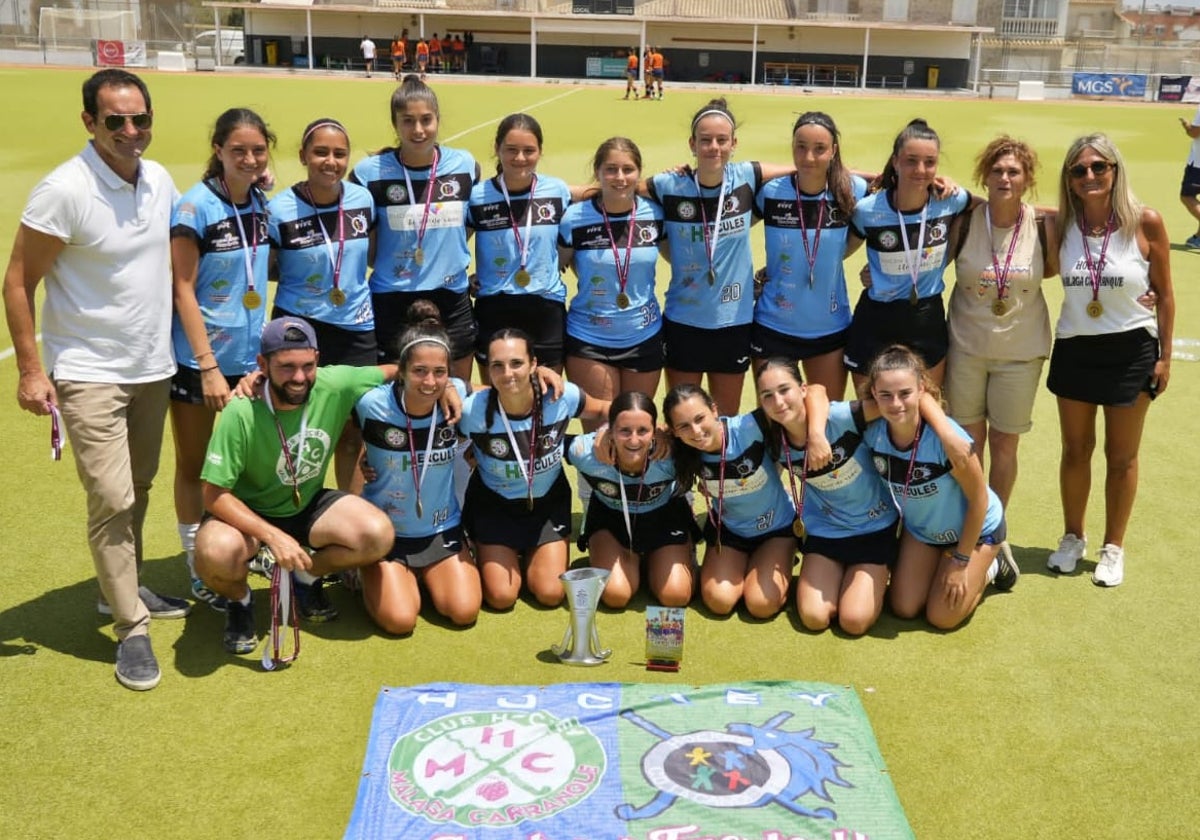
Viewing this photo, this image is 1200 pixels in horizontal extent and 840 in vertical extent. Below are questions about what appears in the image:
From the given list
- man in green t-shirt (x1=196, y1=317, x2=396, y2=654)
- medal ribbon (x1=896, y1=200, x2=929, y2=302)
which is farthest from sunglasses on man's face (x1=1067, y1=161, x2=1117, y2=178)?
man in green t-shirt (x1=196, y1=317, x2=396, y2=654)

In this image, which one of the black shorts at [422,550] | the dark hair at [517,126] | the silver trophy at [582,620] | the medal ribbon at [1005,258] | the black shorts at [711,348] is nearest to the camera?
the silver trophy at [582,620]

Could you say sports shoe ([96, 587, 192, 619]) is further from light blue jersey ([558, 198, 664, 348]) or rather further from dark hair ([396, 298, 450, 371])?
light blue jersey ([558, 198, 664, 348])

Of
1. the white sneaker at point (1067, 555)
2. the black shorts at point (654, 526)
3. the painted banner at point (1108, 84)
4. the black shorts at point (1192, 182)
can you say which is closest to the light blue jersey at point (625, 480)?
the black shorts at point (654, 526)

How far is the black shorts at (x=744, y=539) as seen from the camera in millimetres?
5121

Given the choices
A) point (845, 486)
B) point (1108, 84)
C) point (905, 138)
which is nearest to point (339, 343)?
point (845, 486)

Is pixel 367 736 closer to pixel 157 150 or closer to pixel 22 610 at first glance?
pixel 22 610

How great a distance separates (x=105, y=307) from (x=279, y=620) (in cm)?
139

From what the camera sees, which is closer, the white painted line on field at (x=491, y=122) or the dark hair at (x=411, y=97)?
the dark hair at (x=411, y=97)

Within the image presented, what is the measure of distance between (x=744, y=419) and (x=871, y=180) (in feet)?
5.30

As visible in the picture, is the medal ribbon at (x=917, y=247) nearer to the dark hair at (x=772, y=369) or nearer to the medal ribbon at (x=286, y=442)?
the dark hair at (x=772, y=369)

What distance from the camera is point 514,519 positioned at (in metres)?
5.20

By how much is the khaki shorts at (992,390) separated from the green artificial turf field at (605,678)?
734 millimetres

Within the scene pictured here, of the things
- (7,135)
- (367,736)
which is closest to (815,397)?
A: (367,736)

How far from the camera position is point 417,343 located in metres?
4.67
